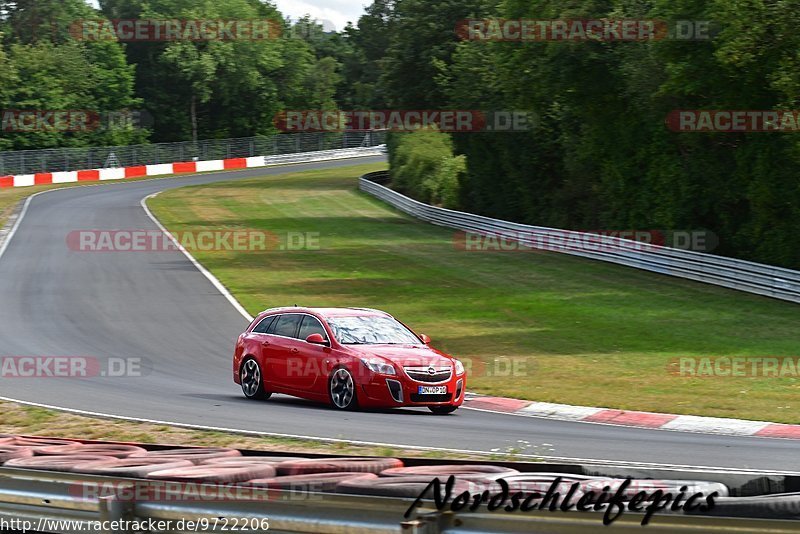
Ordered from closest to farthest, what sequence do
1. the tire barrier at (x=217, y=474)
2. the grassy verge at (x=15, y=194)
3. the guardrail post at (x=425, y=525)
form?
the guardrail post at (x=425, y=525), the tire barrier at (x=217, y=474), the grassy verge at (x=15, y=194)

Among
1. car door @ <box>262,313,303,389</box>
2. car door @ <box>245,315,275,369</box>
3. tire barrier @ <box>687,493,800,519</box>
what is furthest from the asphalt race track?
tire barrier @ <box>687,493,800,519</box>

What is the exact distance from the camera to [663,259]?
108 feet

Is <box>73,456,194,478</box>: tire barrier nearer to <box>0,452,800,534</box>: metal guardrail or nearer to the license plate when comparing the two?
<box>0,452,800,534</box>: metal guardrail

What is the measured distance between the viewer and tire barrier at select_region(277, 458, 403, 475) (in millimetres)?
6047

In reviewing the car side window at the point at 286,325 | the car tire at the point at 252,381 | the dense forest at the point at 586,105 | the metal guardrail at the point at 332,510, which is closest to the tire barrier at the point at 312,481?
the metal guardrail at the point at 332,510

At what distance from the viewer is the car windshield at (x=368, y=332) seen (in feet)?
52.6

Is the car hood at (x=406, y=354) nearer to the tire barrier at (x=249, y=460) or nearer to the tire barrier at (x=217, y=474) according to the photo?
the tire barrier at (x=249, y=460)

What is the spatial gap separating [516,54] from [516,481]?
3382 cm

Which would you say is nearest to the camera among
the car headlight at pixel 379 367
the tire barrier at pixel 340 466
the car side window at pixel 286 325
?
the tire barrier at pixel 340 466

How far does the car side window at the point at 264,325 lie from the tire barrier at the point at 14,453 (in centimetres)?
947

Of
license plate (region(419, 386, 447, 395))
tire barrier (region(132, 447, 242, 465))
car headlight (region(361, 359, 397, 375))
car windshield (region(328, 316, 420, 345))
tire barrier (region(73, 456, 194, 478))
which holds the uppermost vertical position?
tire barrier (region(73, 456, 194, 478))

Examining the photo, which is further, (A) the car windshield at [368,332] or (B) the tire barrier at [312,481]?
(A) the car windshield at [368,332]

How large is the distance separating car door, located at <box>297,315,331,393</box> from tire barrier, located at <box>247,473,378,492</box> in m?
9.90

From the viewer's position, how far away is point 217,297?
1125 inches
